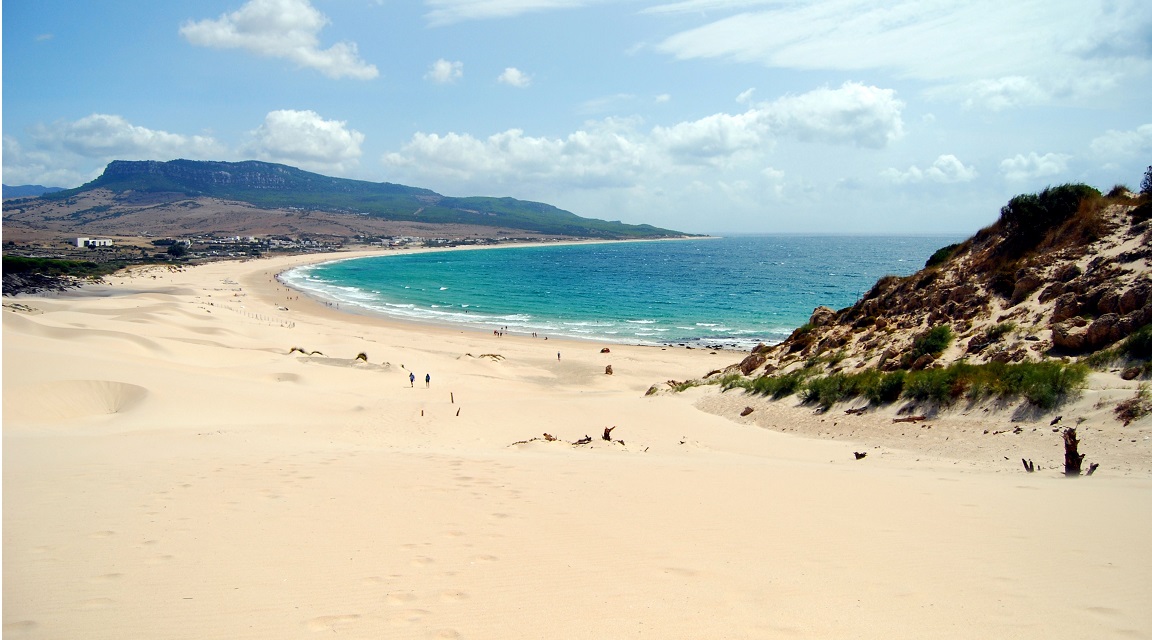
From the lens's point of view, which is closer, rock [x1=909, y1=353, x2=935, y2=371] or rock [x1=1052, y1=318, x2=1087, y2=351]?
rock [x1=1052, y1=318, x2=1087, y2=351]

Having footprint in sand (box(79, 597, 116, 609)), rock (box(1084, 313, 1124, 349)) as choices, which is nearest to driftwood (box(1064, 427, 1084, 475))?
rock (box(1084, 313, 1124, 349))

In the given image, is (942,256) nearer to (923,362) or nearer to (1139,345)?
(923,362)

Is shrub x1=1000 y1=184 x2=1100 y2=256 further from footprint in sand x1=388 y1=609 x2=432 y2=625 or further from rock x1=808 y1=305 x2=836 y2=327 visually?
footprint in sand x1=388 y1=609 x2=432 y2=625

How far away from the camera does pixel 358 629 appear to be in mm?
4488

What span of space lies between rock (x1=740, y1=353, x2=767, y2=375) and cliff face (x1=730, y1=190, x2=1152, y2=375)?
0.18 meters

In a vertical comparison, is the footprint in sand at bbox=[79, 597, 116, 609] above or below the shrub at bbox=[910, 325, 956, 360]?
below

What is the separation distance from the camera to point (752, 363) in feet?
77.7

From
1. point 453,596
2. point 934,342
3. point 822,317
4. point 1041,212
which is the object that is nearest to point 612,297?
point 822,317

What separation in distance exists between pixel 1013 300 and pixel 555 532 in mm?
16264

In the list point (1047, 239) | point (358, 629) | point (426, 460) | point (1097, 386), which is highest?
point (1047, 239)

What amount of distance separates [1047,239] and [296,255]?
516 ft

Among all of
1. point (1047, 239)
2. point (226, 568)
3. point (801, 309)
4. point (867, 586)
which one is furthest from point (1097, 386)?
point (801, 309)

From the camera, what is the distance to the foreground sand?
15.5 feet

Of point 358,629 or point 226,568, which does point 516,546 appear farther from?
point 226,568
